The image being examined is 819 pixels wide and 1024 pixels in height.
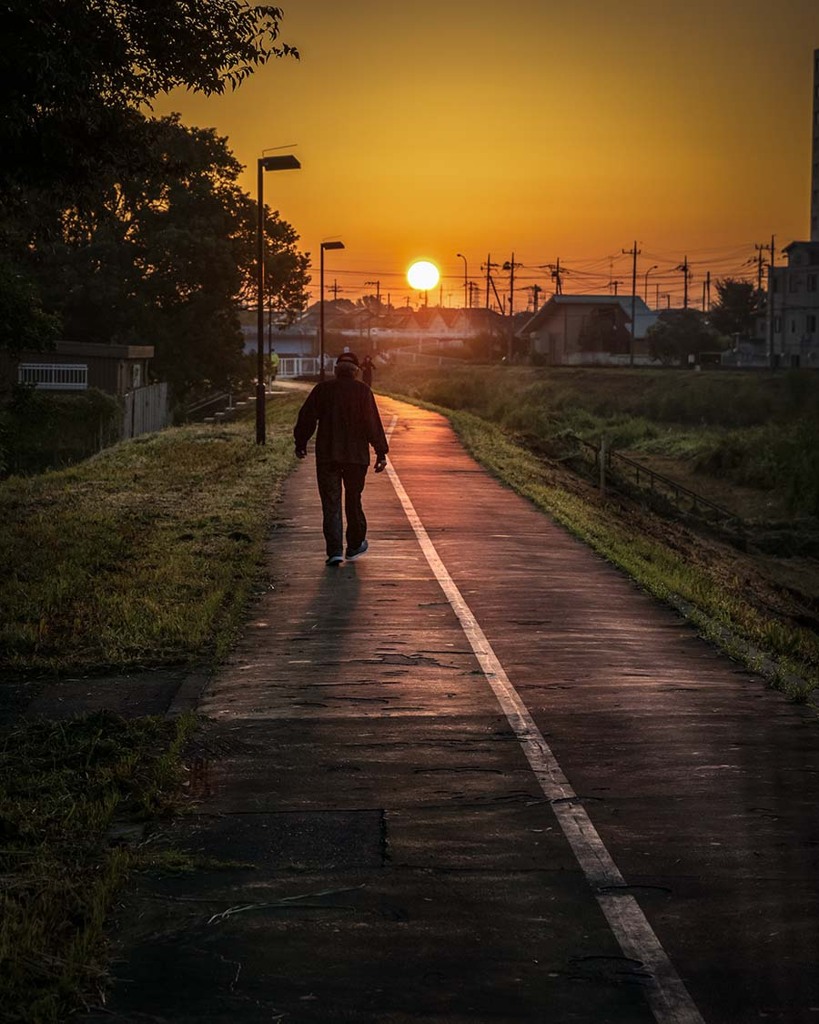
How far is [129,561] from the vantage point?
14.9 metres

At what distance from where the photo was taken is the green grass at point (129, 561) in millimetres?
10609

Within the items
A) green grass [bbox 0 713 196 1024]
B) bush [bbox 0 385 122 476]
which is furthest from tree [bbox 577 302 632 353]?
green grass [bbox 0 713 196 1024]

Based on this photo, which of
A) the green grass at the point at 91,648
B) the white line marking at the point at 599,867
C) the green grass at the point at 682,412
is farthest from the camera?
the green grass at the point at 682,412

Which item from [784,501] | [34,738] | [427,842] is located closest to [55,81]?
[34,738]

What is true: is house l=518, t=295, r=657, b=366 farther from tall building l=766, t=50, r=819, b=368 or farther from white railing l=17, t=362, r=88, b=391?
white railing l=17, t=362, r=88, b=391

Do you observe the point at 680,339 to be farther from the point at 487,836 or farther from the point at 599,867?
the point at 599,867

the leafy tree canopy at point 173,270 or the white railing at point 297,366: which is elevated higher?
the leafy tree canopy at point 173,270

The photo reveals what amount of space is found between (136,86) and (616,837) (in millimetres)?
11066

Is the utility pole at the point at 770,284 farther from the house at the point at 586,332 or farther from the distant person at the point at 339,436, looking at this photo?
the distant person at the point at 339,436

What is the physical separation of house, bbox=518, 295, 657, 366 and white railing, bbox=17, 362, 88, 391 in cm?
7121

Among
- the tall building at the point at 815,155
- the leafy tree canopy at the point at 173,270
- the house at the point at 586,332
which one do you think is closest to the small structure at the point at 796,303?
the house at the point at 586,332

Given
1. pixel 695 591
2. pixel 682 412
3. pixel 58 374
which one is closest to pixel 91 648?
pixel 695 591

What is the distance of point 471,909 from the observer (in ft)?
17.8

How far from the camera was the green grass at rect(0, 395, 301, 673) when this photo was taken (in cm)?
1061
